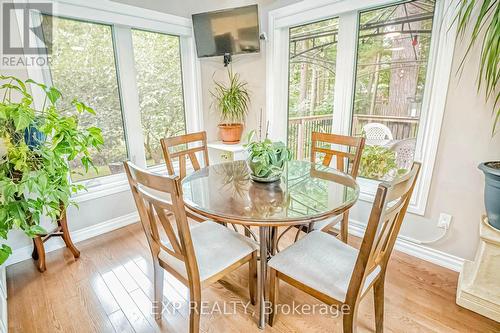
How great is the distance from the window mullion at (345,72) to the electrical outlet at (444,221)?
1016 mm

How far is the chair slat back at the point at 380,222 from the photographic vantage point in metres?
0.91

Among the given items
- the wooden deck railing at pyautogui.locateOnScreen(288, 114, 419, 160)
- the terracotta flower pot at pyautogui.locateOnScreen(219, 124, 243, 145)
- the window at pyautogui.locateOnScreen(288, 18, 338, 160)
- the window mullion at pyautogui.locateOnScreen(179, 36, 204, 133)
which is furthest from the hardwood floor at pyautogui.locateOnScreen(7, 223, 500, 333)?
the window mullion at pyautogui.locateOnScreen(179, 36, 204, 133)

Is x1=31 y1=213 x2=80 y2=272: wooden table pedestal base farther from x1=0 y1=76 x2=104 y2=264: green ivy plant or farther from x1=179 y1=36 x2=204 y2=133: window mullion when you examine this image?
x1=179 y1=36 x2=204 y2=133: window mullion

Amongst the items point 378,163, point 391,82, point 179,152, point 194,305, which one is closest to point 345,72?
point 391,82

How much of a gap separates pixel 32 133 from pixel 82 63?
0.91m

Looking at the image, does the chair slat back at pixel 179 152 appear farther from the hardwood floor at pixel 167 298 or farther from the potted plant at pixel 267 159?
the hardwood floor at pixel 167 298

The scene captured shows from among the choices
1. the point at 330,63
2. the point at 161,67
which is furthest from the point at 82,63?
the point at 330,63

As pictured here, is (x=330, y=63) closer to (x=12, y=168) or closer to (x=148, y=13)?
(x=148, y=13)

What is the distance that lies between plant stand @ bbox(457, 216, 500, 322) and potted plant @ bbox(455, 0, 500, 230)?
10cm

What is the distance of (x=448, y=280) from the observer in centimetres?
188

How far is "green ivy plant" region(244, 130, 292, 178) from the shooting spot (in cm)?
159

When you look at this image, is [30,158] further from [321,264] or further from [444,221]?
[444,221]

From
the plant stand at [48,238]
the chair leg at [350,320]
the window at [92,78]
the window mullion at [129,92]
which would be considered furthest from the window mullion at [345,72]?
the plant stand at [48,238]

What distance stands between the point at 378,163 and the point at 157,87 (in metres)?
2.42
